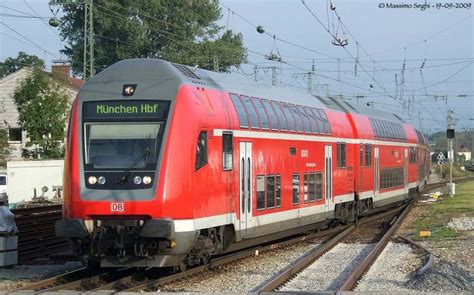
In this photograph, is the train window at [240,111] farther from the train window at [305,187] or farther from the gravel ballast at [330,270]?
the train window at [305,187]

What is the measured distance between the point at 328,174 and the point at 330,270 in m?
6.23

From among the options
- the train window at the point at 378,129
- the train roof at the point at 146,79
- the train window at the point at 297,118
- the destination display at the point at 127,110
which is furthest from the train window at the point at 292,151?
the train window at the point at 378,129

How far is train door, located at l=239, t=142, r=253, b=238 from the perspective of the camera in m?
13.9

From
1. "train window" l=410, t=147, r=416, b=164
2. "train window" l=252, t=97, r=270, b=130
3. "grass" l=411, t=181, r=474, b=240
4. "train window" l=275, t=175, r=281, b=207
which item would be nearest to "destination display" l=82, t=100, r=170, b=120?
"train window" l=252, t=97, r=270, b=130

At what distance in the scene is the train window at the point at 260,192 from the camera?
580 inches

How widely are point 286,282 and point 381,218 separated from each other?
15.4 meters

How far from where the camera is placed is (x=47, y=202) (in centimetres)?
3356

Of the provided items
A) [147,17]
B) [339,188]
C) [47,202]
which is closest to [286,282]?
[339,188]

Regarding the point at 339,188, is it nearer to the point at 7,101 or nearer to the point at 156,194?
the point at 156,194

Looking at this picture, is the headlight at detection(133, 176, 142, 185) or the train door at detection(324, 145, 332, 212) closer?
the headlight at detection(133, 176, 142, 185)

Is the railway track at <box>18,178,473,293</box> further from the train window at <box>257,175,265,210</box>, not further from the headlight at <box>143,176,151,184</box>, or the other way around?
the headlight at <box>143,176,151,184</box>

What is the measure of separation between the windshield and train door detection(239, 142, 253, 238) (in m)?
2.56

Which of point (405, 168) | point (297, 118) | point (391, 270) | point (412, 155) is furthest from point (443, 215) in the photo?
point (391, 270)

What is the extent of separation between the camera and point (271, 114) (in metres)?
15.8
